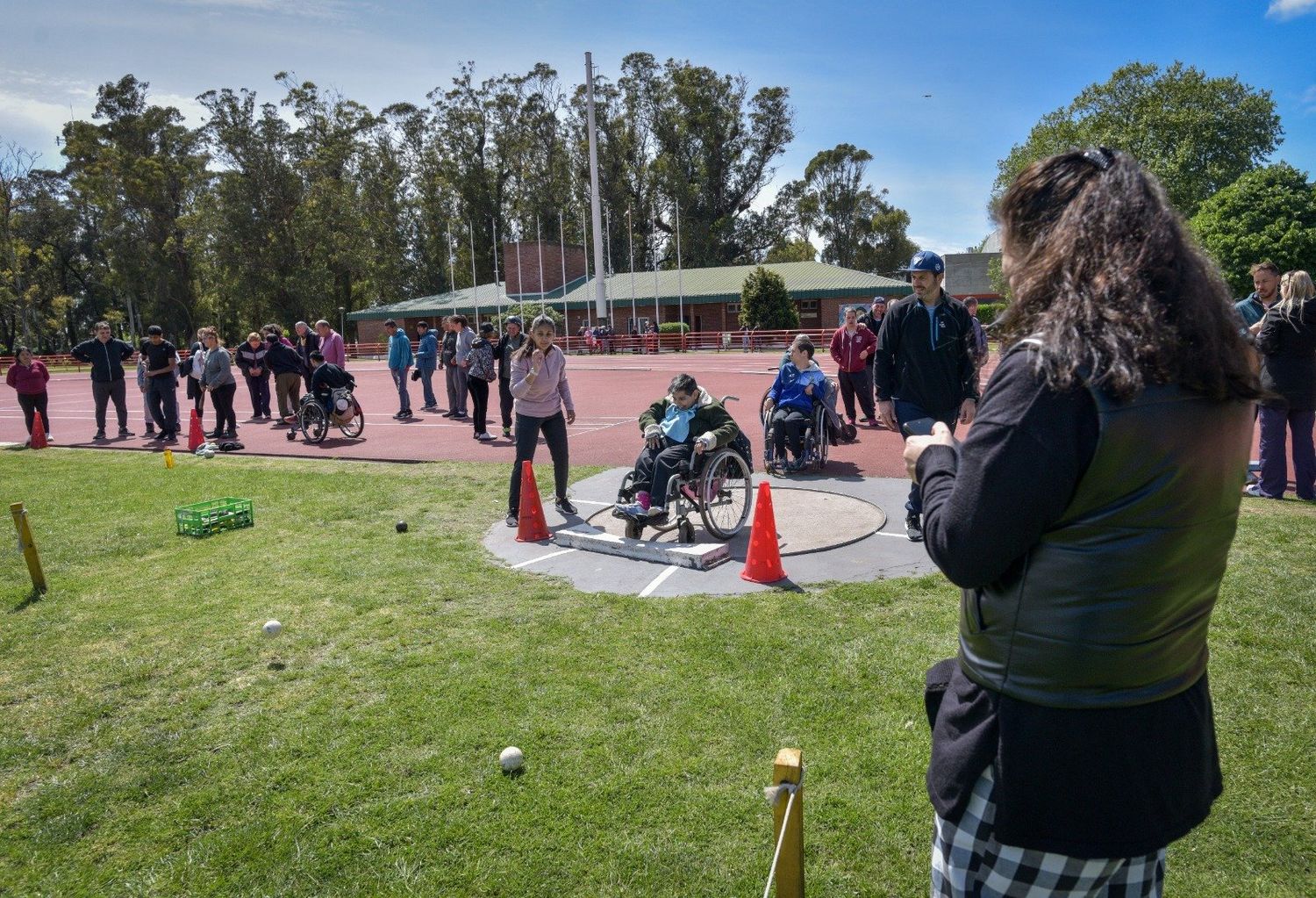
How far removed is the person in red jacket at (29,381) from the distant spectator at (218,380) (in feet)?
8.47

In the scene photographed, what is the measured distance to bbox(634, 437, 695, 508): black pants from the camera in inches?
266

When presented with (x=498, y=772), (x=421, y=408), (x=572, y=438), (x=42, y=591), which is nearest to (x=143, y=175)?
(x=421, y=408)

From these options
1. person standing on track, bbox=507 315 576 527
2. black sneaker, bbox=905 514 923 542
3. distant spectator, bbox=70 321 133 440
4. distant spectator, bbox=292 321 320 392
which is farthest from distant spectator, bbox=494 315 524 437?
black sneaker, bbox=905 514 923 542

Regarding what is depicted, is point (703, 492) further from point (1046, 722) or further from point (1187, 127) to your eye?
point (1187, 127)

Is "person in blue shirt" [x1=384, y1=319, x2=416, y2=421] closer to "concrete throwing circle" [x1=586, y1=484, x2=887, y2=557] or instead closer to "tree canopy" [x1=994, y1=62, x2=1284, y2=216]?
"concrete throwing circle" [x1=586, y1=484, x2=887, y2=557]

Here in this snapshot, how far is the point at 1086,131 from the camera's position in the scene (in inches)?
1882

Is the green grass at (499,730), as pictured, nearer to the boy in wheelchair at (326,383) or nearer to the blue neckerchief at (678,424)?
the blue neckerchief at (678,424)

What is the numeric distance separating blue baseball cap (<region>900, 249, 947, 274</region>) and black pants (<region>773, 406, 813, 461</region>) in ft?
12.1

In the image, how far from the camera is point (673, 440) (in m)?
7.00

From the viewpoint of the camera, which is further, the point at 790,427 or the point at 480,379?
the point at 480,379

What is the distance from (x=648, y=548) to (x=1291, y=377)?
20.5 ft

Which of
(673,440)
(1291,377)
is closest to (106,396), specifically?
(673,440)

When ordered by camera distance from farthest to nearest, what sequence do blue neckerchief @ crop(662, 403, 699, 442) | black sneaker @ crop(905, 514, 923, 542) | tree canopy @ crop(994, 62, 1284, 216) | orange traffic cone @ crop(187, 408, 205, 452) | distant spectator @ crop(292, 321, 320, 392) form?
tree canopy @ crop(994, 62, 1284, 216) < distant spectator @ crop(292, 321, 320, 392) < orange traffic cone @ crop(187, 408, 205, 452) < blue neckerchief @ crop(662, 403, 699, 442) < black sneaker @ crop(905, 514, 923, 542)

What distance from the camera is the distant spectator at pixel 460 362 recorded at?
15.4m
